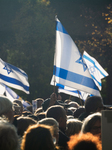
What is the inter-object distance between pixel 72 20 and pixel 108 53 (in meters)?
5.28

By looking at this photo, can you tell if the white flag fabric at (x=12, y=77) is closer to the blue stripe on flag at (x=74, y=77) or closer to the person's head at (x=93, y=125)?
the blue stripe on flag at (x=74, y=77)

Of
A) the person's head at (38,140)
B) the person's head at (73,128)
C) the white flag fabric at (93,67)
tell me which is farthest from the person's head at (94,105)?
the white flag fabric at (93,67)

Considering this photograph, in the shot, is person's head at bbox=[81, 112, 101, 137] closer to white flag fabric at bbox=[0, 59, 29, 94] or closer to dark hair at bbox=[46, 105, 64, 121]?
dark hair at bbox=[46, 105, 64, 121]

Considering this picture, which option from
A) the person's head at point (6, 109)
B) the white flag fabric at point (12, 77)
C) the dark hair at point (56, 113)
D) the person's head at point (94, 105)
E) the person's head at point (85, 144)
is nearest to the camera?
the person's head at point (85, 144)

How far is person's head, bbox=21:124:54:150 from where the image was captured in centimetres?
215

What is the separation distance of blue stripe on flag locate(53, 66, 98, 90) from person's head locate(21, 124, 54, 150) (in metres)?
4.06

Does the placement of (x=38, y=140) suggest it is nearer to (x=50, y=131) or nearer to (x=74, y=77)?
(x=50, y=131)

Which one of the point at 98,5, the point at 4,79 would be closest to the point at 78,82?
the point at 4,79

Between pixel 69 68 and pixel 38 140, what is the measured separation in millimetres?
4435

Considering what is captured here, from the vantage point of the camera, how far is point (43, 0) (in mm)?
26156

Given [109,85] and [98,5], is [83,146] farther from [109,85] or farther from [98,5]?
[98,5]

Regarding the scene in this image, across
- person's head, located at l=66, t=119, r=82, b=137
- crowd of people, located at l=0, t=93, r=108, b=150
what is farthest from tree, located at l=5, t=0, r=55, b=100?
person's head, located at l=66, t=119, r=82, b=137

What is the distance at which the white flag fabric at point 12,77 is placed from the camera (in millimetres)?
8094

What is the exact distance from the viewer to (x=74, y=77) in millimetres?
6422
